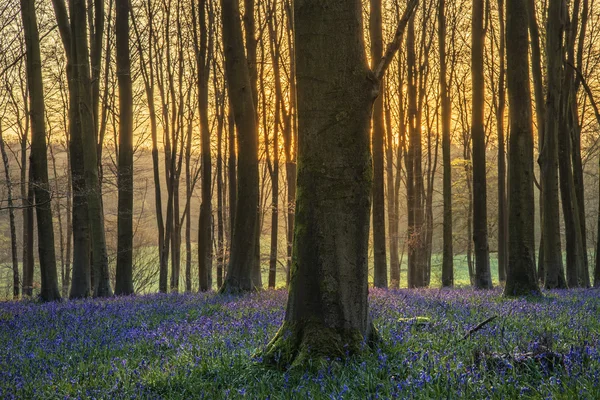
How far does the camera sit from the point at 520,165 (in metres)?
11.1

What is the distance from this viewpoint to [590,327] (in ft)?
19.3

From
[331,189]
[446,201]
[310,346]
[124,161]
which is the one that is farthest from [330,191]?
[446,201]

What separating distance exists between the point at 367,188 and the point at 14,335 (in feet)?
17.9

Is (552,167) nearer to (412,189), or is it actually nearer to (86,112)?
(412,189)

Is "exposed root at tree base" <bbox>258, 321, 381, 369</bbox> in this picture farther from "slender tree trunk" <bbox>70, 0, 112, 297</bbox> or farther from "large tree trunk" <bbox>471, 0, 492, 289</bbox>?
"slender tree trunk" <bbox>70, 0, 112, 297</bbox>

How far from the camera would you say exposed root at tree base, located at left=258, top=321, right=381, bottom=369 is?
4.58 m

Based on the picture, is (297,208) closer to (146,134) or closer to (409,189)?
(409,189)

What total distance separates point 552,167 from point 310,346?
37.8ft

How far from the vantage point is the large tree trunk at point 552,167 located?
13758 millimetres

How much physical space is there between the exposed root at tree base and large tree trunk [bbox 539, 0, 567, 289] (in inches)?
429

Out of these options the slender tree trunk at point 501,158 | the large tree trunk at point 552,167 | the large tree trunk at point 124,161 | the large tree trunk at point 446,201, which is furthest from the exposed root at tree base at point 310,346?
the slender tree trunk at point 501,158

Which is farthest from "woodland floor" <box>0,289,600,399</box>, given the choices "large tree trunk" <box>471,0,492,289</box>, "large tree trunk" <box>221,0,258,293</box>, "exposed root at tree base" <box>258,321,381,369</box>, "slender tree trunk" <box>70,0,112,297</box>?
"slender tree trunk" <box>70,0,112,297</box>

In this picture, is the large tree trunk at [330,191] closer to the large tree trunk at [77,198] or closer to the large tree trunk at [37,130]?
the large tree trunk at [37,130]

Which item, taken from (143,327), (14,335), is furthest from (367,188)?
(14,335)
